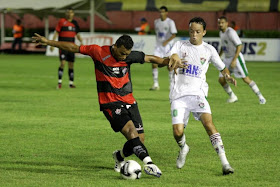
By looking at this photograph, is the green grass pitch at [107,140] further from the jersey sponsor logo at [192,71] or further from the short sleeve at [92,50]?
the short sleeve at [92,50]

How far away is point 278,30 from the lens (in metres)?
45.6

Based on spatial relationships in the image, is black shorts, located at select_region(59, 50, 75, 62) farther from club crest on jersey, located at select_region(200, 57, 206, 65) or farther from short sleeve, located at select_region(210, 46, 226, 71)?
club crest on jersey, located at select_region(200, 57, 206, 65)

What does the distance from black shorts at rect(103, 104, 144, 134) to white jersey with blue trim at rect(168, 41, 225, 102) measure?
59 centimetres

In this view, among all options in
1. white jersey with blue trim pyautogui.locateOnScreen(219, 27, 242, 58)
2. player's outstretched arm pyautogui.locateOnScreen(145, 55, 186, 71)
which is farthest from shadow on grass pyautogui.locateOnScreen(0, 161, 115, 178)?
white jersey with blue trim pyautogui.locateOnScreen(219, 27, 242, 58)

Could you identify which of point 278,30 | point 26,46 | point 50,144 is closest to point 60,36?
point 50,144

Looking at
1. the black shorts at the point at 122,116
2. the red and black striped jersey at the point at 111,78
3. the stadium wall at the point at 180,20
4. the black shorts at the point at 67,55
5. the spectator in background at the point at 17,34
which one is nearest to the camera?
the black shorts at the point at 122,116

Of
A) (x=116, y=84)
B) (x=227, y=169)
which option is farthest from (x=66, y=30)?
(x=227, y=169)

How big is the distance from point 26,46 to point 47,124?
32330 mm

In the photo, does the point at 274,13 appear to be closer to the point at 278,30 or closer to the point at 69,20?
the point at 278,30

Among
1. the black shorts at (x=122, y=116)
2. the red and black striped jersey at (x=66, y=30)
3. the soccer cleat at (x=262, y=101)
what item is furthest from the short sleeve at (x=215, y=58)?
the red and black striped jersey at (x=66, y=30)

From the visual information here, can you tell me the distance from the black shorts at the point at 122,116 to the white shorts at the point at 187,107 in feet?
1.54

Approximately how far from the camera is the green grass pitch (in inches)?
322

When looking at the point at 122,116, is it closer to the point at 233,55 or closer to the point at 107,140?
the point at 107,140

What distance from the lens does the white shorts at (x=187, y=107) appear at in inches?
336
